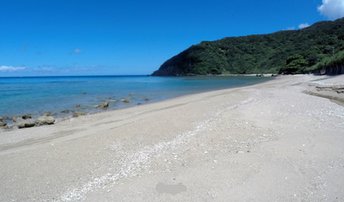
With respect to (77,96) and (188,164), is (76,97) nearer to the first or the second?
(77,96)

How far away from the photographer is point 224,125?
10.9 meters

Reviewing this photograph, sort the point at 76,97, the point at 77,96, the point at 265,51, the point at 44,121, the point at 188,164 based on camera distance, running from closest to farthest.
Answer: the point at 188,164
the point at 44,121
the point at 76,97
the point at 77,96
the point at 265,51

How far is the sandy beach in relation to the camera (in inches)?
215

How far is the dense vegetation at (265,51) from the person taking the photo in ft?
372

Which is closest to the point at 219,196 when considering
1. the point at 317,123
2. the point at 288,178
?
the point at 288,178

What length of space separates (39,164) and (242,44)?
188 m

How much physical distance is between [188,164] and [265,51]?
171m

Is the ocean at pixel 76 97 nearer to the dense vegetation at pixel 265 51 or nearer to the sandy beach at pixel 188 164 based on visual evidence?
the sandy beach at pixel 188 164

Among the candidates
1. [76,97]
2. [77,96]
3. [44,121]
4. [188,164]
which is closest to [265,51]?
[77,96]

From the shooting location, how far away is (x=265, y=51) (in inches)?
6452

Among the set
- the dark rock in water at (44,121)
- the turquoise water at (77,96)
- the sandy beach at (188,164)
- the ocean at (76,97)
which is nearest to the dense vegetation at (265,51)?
the turquoise water at (77,96)

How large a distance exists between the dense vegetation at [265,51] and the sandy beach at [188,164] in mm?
95927

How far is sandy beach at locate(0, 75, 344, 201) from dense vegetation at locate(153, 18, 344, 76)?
9593 cm

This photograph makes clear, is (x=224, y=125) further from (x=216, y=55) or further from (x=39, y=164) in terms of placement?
(x=216, y=55)
